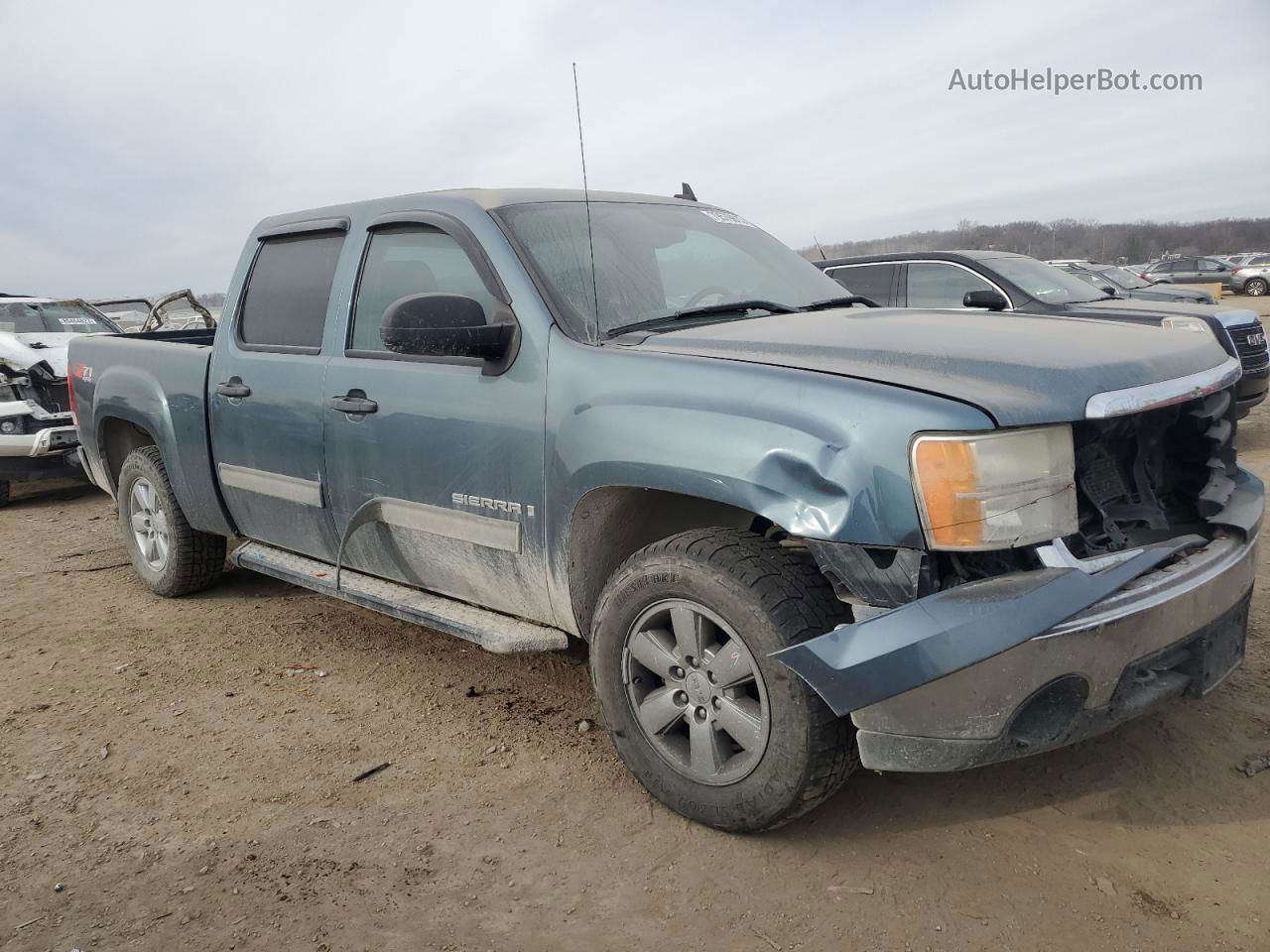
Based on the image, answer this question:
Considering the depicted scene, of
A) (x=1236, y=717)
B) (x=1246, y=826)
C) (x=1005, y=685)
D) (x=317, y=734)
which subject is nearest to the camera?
(x=1005, y=685)

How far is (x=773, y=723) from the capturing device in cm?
250

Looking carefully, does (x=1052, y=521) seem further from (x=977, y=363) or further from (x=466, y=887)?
(x=466, y=887)

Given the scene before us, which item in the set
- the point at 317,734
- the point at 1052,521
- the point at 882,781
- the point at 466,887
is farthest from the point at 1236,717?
the point at 317,734

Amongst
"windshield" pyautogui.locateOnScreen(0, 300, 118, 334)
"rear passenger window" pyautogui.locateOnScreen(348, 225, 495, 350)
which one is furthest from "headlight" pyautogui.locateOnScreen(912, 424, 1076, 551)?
"windshield" pyautogui.locateOnScreen(0, 300, 118, 334)

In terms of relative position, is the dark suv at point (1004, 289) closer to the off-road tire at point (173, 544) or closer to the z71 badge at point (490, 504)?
the off-road tire at point (173, 544)

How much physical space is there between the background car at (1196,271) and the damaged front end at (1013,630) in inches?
1368

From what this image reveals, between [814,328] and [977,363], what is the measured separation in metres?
0.62

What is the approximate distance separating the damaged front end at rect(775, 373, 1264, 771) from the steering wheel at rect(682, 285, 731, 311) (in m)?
1.25

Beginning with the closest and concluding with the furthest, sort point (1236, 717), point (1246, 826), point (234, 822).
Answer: point (1246, 826)
point (234, 822)
point (1236, 717)

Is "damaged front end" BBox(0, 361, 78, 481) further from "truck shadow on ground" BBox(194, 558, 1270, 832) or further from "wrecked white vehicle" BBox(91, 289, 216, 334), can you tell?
"truck shadow on ground" BBox(194, 558, 1270, 832)

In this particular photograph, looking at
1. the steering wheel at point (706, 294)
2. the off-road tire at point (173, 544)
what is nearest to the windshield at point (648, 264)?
the steering wheel at point (706, 294)

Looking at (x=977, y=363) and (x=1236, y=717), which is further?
(x=1236, y=717)

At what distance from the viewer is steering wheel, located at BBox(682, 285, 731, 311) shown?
337 cm

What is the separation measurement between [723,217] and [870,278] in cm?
492
